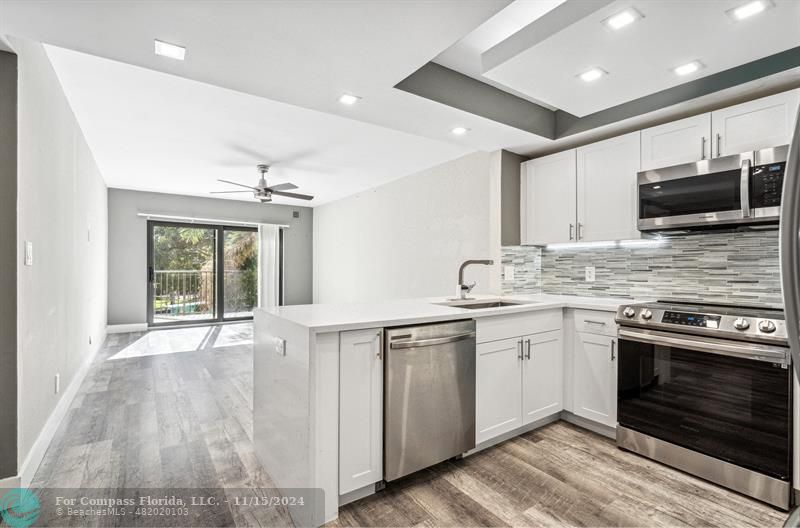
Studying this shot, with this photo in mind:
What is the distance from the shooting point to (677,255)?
110 inches

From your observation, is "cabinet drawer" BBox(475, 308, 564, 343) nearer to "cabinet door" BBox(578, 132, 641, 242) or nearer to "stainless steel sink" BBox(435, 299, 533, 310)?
"stainless steel sink" BBox(435, 299, 533, 310)

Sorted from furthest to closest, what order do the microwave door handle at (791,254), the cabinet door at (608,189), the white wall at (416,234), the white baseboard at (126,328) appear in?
1. the white baseboard at (126,328)
2. the white wall at (416,234)
3. the cabinet door at (608,189)
4. the microwave door handle at (791,254)

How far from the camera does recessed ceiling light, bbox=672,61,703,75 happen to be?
2069mm

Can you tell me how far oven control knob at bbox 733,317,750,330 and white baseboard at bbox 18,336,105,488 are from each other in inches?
146

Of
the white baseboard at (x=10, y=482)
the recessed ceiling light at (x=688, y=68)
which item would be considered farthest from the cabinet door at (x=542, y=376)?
the white baseboard at (x=10, y=482)

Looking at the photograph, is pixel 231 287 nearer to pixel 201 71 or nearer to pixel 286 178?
pixel 286 178

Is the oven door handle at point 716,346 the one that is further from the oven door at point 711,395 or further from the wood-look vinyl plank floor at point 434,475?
the wood-look vinyl plank floor at point 434,475

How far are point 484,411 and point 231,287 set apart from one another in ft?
21.2

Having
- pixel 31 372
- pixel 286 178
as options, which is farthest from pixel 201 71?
pixel 286 178

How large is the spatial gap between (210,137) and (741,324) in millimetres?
4413

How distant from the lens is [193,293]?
719 cm

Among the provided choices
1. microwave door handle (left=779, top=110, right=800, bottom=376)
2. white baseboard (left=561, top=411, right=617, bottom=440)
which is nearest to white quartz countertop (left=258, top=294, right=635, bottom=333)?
white baseboard (left=561, top=411, right=617, bottom=440)

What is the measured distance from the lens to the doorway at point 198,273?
6.94 meters

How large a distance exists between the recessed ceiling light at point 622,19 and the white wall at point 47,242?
2.85 metres
